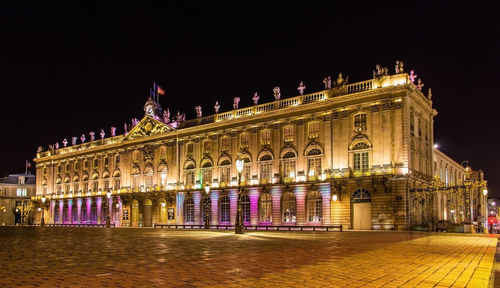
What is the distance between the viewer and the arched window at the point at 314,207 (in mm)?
38719

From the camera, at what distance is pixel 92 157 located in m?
63.6

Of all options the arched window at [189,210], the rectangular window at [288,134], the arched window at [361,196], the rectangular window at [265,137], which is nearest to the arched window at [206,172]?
the arched window at [189,210]

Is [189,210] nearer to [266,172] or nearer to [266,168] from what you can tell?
[266,172]

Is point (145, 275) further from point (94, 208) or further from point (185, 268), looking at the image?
point (94, 208)

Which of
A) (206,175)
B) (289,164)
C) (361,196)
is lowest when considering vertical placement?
(361,196)

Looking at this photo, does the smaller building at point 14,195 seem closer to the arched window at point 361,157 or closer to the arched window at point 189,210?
the arched window at point 189,210

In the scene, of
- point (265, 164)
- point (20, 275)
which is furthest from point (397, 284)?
point (265, 164)

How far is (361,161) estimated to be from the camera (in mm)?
36875

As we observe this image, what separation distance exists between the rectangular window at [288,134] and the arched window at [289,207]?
4910mm

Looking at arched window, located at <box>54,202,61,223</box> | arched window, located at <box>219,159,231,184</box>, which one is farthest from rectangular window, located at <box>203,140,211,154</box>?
arched window, located at <box>54,202,61,223</box>

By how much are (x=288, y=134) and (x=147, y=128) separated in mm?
20953

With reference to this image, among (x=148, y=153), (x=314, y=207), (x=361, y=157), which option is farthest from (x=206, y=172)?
(x=361, y=157)

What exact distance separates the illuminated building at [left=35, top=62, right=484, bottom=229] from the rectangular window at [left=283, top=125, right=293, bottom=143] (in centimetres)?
9

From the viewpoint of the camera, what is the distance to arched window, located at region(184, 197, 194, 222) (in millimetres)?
48969
